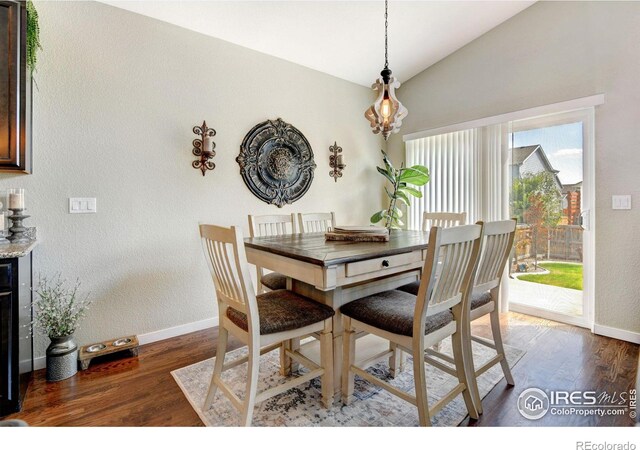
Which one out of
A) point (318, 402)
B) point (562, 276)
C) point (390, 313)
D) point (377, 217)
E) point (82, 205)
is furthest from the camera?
point (377, 217)

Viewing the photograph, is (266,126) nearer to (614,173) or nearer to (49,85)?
(49,85)

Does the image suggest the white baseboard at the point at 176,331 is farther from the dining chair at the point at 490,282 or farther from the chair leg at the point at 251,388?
the dining chair at the point at 490,282

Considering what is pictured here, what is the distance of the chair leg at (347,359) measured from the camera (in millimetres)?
1768

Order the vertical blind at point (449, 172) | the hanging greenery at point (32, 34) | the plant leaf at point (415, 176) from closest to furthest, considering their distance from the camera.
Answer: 1. the hanging greenery at point (32, 34)
2. the vertical blind at point (449, 172)
3. the plant leaf at point (415, 176)

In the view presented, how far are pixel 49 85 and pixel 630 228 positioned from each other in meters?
4.51

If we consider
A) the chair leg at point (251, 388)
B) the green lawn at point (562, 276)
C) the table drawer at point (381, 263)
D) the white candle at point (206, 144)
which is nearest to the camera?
the chair leg at point (251, 388)

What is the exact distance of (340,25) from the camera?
288 cm

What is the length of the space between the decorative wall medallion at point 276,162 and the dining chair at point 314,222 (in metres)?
0.61

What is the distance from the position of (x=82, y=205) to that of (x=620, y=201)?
13.8ft

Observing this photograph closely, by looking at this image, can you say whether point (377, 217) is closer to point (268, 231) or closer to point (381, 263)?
point (268, 231)

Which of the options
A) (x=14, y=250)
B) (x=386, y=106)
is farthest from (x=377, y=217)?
(x=14, y=250)

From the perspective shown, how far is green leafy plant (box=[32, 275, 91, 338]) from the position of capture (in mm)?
2066

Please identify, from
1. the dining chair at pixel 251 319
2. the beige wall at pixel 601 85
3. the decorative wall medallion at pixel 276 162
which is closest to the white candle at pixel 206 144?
the decorative wall medallion at pixel 276 162

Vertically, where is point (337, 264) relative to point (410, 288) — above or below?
above
